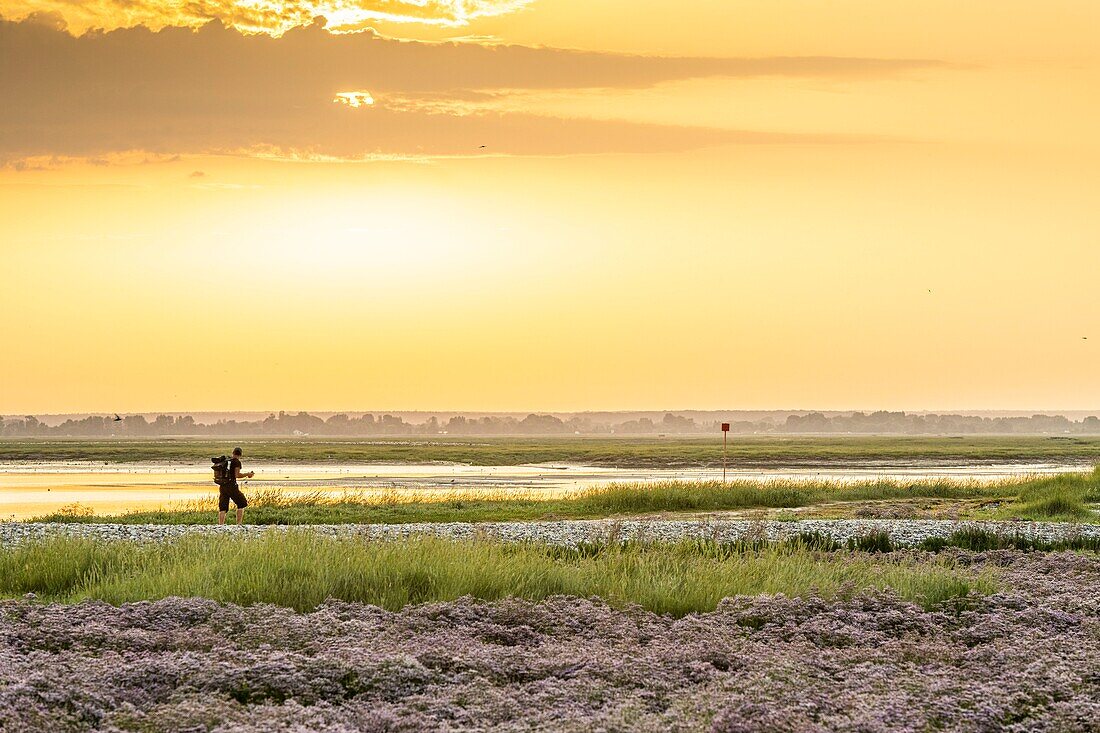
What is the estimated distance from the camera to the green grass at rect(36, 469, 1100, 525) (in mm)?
36906

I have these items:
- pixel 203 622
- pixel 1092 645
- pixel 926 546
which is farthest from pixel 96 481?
pixel 1092 645

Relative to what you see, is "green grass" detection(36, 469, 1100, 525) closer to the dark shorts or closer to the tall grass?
the tall grass

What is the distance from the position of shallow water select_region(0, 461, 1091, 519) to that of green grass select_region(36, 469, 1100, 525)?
21.1 ft

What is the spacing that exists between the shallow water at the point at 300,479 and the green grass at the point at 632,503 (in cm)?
644

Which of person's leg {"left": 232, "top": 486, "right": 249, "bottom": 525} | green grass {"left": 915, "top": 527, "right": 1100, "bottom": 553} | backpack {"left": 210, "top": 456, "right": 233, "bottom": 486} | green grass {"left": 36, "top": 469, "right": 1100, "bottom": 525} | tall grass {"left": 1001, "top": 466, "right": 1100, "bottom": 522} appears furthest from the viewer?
tall grass {"left": 1001, "top": 466, "right": 1100, "bottom": 522}

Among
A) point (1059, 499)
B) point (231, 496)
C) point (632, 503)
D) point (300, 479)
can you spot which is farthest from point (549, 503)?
point (300, 479)

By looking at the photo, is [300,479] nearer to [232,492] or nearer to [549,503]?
[549,503]

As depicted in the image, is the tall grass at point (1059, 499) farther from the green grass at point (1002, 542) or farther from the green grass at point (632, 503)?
the green grass at point (1002, 542)

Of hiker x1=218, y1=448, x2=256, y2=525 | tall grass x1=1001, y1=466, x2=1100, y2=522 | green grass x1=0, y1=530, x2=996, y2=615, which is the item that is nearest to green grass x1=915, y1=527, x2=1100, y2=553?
green grass x1=0, y1=530, x2=996, y2=615

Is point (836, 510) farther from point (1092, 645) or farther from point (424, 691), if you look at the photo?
point (424, 691)

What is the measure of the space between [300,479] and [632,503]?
32402mm

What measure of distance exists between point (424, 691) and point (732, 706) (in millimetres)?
2843

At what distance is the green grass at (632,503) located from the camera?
121ft

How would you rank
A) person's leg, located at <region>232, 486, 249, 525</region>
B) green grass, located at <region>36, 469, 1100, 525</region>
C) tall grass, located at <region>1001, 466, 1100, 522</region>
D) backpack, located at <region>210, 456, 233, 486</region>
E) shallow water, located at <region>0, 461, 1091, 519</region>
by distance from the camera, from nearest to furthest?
person's leg, located at <region>232, 486, 249, 525</region> < backpack, located at <region>210, 456, 233, 486</region> < green grass, located at <region>36, 469, 1100, 525</region> < tall grass, located at <region>1001, 466, 1100, 522</region> < shallow water, located at <region>0, 461, 1091, 519</region>
